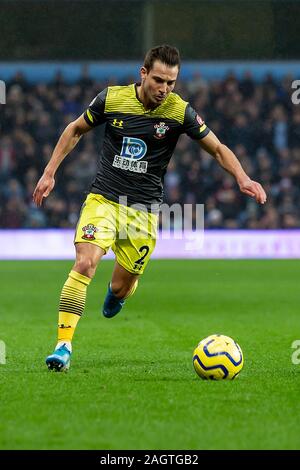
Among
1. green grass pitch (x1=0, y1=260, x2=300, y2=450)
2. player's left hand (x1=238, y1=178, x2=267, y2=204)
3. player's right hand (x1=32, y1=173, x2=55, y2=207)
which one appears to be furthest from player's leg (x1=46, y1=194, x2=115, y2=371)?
player's left hand (x1=238, y1=178, x2=267, y2=204)

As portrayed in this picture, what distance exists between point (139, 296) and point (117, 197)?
21.9 feet

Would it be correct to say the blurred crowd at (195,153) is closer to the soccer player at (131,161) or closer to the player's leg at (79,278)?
the soccer player at (131,161)

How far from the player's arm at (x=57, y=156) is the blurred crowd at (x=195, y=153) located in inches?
621

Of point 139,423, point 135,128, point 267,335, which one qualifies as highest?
point 135,128

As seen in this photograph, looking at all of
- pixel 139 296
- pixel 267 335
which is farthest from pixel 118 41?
pixel 267 335

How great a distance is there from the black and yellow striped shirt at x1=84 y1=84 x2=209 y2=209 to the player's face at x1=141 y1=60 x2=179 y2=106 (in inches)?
7.7

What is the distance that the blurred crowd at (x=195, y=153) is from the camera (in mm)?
23719

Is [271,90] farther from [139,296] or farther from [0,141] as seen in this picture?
[139,296]

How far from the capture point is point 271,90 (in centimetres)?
2678

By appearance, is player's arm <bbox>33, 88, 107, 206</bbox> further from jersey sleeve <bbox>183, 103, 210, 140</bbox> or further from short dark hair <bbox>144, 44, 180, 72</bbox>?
jersey sleeve <bbox>183, 103, 210, 140</bbox>

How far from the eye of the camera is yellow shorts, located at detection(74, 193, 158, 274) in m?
7.36

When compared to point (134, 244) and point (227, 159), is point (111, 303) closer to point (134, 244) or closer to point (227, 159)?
point (134, 244)

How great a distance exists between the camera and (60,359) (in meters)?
6.91

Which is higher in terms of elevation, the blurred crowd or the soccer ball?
the blurred crowd
